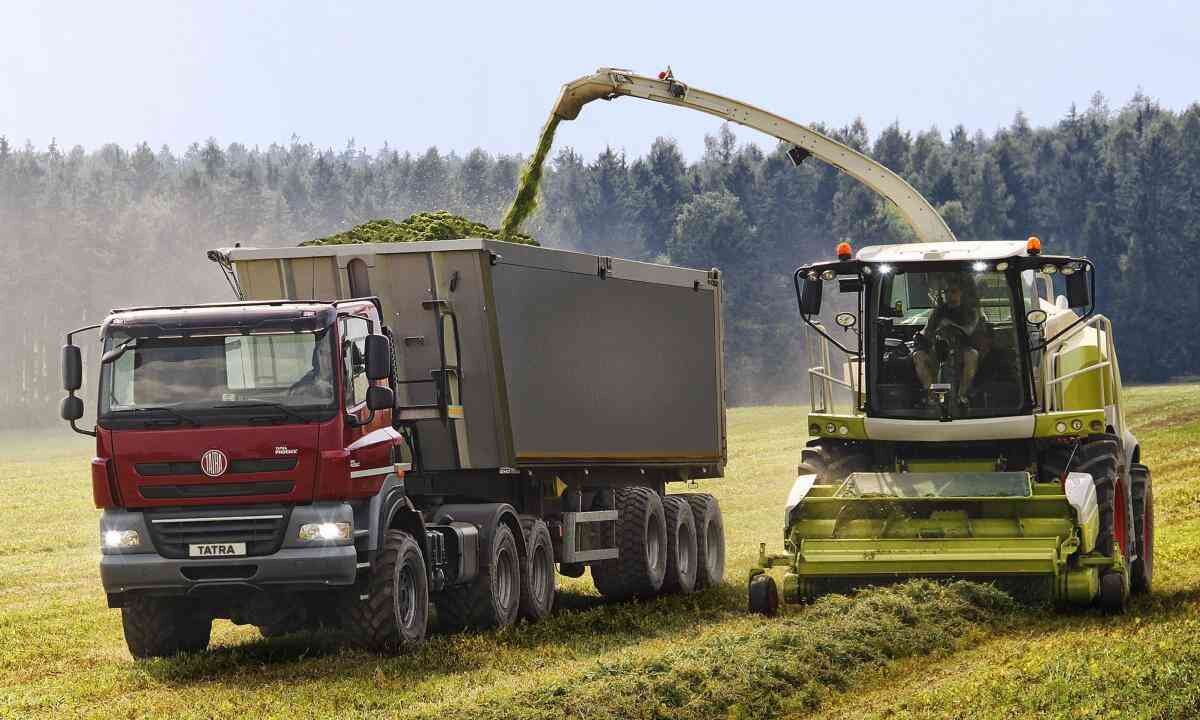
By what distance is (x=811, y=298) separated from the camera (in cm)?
1500

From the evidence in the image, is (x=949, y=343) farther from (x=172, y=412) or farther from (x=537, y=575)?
(x=172, y=412)

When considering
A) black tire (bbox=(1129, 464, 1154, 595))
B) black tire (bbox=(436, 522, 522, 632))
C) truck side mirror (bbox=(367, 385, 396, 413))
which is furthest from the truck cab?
black tire (bbox=(1129, 464, 1154, 595))

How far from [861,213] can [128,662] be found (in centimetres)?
10519

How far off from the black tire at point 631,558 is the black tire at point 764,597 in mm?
4170

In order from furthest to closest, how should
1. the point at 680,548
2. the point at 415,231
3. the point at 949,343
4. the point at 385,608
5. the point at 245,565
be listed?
the point at 680,548, the point at 415,231, the point at 949,343, the point at 385,608, the point at 245,565

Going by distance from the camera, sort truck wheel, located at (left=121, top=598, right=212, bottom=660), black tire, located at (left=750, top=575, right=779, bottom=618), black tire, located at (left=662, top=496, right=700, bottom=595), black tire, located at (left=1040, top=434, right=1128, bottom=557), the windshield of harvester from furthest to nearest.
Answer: black tire, located at (left=662, top=496, right=700, bottom=595) → the windshield of harvester → black tire, located at (left=750, top=575, right=779, bottom=618) → black tire, located at (left=1040, top=434, right=1128, bottom=557) → truck wheel, located at (left=121, top=598, right=212, bottom=660)

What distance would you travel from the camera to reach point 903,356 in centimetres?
1552

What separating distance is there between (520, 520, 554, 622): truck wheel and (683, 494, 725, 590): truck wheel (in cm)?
405

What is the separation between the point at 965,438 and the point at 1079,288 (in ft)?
5.97

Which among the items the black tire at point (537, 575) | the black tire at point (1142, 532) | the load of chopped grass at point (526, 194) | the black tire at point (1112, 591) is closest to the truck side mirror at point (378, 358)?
the black tire at point (537, 575)

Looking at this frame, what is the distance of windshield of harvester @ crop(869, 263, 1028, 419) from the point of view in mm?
15172

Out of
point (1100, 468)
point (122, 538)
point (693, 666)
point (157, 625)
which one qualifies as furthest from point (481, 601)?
point (1100, 468)

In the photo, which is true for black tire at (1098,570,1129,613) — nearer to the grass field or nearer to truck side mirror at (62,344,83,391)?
the grass field

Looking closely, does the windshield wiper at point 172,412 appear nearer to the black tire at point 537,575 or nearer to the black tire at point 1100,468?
the black tire at point 537,575
